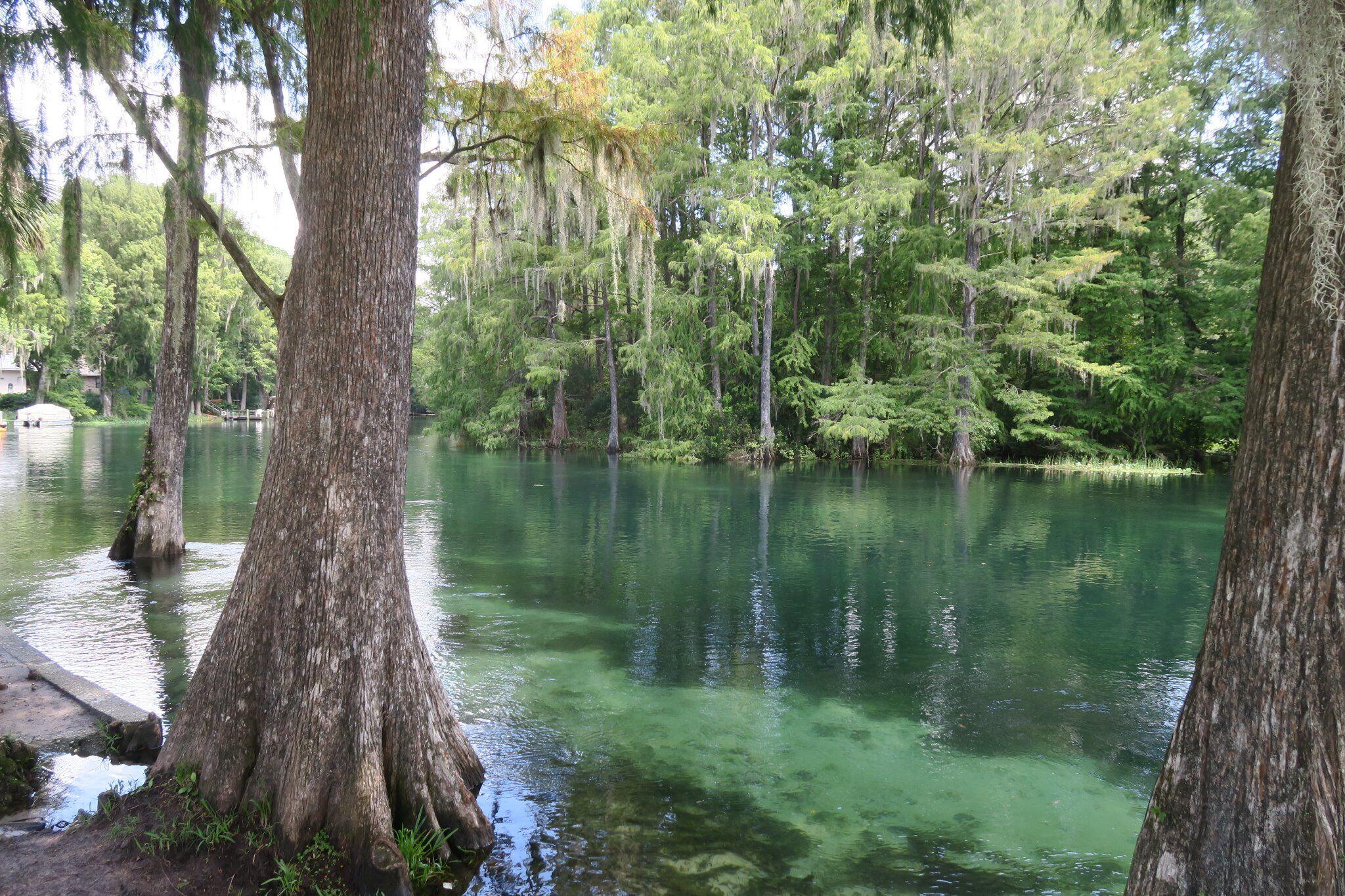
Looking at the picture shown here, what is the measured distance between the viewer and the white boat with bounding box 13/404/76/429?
41656mm

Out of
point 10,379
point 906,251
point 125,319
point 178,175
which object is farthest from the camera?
point 10,379

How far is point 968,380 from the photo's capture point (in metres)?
25.7

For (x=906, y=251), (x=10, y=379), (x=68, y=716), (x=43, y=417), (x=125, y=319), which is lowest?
(x=68, y=716)

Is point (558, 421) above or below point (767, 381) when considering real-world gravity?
below

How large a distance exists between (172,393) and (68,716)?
5.31m

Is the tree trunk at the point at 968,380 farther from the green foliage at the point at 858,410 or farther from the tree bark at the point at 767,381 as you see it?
the tree bark at the point at 767,381

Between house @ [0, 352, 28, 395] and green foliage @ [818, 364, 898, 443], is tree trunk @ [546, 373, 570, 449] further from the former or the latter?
house @ [0, 352, 28, 395]

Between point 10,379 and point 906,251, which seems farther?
point 10,379

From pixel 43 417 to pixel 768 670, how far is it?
49848 mm

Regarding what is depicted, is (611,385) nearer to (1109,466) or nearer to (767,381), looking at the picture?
(767,381)

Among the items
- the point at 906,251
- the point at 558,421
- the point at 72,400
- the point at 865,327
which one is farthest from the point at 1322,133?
the point at 72,400

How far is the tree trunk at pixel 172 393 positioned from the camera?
7234 mm

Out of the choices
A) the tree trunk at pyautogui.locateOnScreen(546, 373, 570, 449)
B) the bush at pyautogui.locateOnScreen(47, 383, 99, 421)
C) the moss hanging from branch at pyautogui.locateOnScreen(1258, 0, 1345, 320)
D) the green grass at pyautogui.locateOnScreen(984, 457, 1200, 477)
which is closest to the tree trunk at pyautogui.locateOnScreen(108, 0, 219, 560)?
the moss hanging from branch at pyautogui.locateOnScreen(1258, 0, 1345, 320)

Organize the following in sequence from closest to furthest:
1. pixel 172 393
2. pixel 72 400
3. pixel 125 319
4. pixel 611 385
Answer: pixel 172 393 < pixel 611 385 < pixel 125 319 < pixel 72 400
